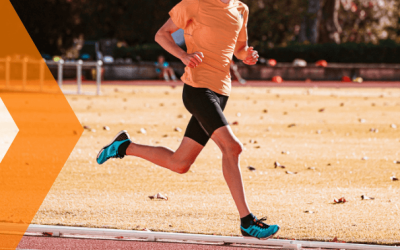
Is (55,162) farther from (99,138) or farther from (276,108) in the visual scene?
(276,108)

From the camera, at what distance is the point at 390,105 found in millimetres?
18281

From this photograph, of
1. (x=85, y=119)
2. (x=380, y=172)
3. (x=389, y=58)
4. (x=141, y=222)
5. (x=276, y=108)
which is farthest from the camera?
(x=389, y=58)

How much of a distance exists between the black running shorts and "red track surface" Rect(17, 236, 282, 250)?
0.80 metres

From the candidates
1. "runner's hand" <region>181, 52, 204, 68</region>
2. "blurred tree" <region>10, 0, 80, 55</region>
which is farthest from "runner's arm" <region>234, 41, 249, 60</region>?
"blurred tree" <region>10, 0, 80, 55</region>

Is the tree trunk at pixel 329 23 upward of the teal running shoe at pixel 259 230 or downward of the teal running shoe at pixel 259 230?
downward

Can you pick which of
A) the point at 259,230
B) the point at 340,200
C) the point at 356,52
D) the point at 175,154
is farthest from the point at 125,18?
the point at 259,230

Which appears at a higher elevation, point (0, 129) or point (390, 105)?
point (0, 129)

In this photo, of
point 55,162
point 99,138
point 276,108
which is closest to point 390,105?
point 276,108

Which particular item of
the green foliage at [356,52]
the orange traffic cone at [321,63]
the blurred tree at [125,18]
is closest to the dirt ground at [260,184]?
the orange traffic cone at [321,63]

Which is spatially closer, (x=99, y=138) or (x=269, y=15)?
(x=99, y=138)

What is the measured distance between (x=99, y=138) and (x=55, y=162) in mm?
2525

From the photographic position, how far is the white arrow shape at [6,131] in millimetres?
9339
